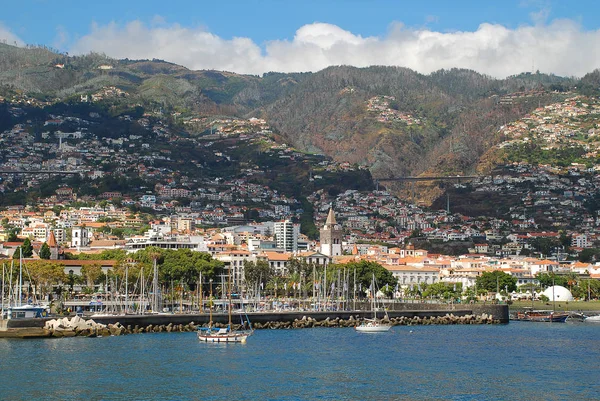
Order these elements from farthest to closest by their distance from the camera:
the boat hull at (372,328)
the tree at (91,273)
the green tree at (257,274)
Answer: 1. the green tree at (257,274)
2. the tree at (91,273)
3. the boat hull at (372,328)

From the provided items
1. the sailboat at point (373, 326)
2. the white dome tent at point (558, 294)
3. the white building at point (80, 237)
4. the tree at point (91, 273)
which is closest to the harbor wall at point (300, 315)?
the sailboat at point (373, 326)

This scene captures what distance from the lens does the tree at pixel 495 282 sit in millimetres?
135625

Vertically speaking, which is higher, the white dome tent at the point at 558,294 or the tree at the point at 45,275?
the tree at the point at 45,275

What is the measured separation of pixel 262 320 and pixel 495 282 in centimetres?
5414

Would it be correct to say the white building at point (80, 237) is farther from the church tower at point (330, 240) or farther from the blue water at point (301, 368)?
the blue water at point (301, 368)

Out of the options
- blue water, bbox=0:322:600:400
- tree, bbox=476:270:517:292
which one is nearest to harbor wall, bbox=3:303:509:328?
blue water, bbox=0:322:600:400

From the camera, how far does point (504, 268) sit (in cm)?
15988

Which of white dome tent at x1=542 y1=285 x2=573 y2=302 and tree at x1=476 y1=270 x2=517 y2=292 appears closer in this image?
white dome tent at x1=542 y1=285 x2=573 y2=302

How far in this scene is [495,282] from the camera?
5349 inches

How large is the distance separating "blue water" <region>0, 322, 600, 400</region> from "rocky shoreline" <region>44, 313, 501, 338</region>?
1.88 metres

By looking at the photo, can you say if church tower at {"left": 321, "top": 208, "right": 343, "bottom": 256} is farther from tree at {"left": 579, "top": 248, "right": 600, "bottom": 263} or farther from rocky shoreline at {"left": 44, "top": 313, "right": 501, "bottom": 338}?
rocky shoreline at {"left": 44, "top": 313, "right": 501, "bottom": 338}

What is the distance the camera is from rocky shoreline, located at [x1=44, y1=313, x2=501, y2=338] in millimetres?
75375

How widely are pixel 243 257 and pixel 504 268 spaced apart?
40201 mm

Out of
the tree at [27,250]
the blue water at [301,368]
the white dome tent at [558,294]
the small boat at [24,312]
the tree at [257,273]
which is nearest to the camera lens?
the blue water at [301,368]
